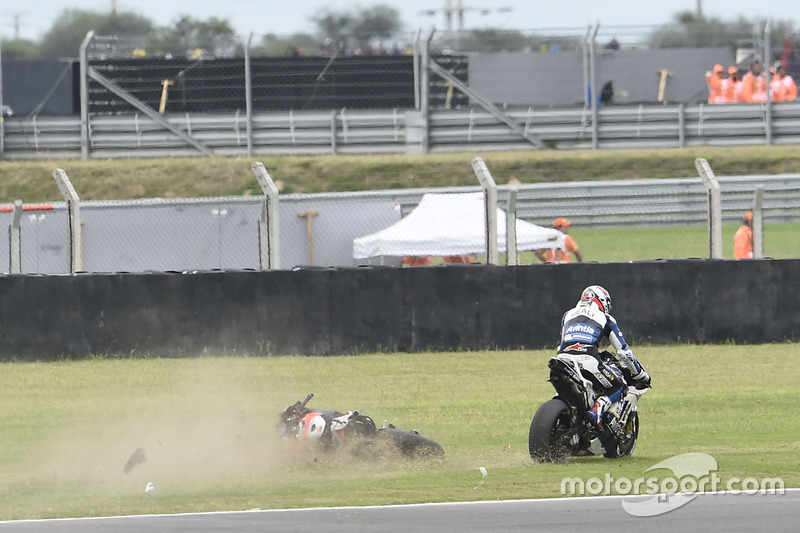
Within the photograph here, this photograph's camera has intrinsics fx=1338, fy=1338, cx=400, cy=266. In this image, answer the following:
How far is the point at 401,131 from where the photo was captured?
2625 cm

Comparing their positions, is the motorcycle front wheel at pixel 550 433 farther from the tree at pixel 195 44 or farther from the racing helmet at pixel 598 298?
the tree at pixel 195 44

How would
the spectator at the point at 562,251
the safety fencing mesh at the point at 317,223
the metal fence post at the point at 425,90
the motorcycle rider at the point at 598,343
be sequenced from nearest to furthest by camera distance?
1. the motorcycle rider at the point at 598,343
2. the spectator at the point at 562,251
3. the safety fencing mesh at the point at 317,223
4. the metal fence post at the point at 425,90

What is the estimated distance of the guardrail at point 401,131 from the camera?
25391 mm

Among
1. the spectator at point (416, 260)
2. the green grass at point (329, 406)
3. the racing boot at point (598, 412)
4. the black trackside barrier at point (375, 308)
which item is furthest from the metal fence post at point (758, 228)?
the racing boot at point (598, 412)

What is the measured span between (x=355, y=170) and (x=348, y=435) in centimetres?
1669

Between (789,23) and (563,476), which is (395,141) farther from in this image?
(563,476)

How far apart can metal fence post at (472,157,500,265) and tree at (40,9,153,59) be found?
143 feet

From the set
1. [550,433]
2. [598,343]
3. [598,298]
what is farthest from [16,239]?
[550,433]

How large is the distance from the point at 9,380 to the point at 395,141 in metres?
13.9

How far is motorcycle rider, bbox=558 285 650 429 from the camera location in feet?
28.9

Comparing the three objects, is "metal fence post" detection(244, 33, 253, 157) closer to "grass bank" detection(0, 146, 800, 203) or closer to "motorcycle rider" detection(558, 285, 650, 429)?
"grass bank" detection(0, 146, 800, 203)

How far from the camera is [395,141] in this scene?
2627cm
